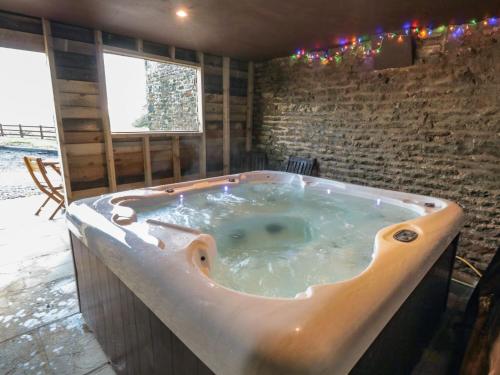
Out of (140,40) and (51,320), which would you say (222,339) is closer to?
(51,320)

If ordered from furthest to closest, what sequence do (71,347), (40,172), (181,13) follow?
(40,172)
(181,13)
(71,347)

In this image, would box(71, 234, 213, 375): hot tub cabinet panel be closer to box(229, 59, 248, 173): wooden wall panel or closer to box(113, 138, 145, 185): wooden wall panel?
box(113, 138, 145, 185): wooden wall panel

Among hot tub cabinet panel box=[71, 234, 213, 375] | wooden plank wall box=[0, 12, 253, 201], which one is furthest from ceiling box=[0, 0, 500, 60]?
hot tub cabinet panel box=[71, 234, 213, 375]

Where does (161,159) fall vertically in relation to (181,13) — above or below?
below

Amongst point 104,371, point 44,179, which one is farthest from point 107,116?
point 104,371

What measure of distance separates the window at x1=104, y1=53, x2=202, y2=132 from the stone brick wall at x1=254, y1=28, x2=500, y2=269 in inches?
51.2

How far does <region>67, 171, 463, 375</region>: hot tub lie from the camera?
64 cm

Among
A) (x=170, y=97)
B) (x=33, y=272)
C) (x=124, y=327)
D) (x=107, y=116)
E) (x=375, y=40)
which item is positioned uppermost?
(x=375, y=40)

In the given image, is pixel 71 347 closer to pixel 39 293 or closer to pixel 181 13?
pixel 39 293

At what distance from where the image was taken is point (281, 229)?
1944 mm

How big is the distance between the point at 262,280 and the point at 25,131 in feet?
42.0

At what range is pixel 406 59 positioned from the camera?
102 inches

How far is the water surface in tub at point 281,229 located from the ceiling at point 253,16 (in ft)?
4.59

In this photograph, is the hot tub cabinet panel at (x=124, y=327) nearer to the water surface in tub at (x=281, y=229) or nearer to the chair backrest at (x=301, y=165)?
the water surface in tub at (x=281, y=229)
